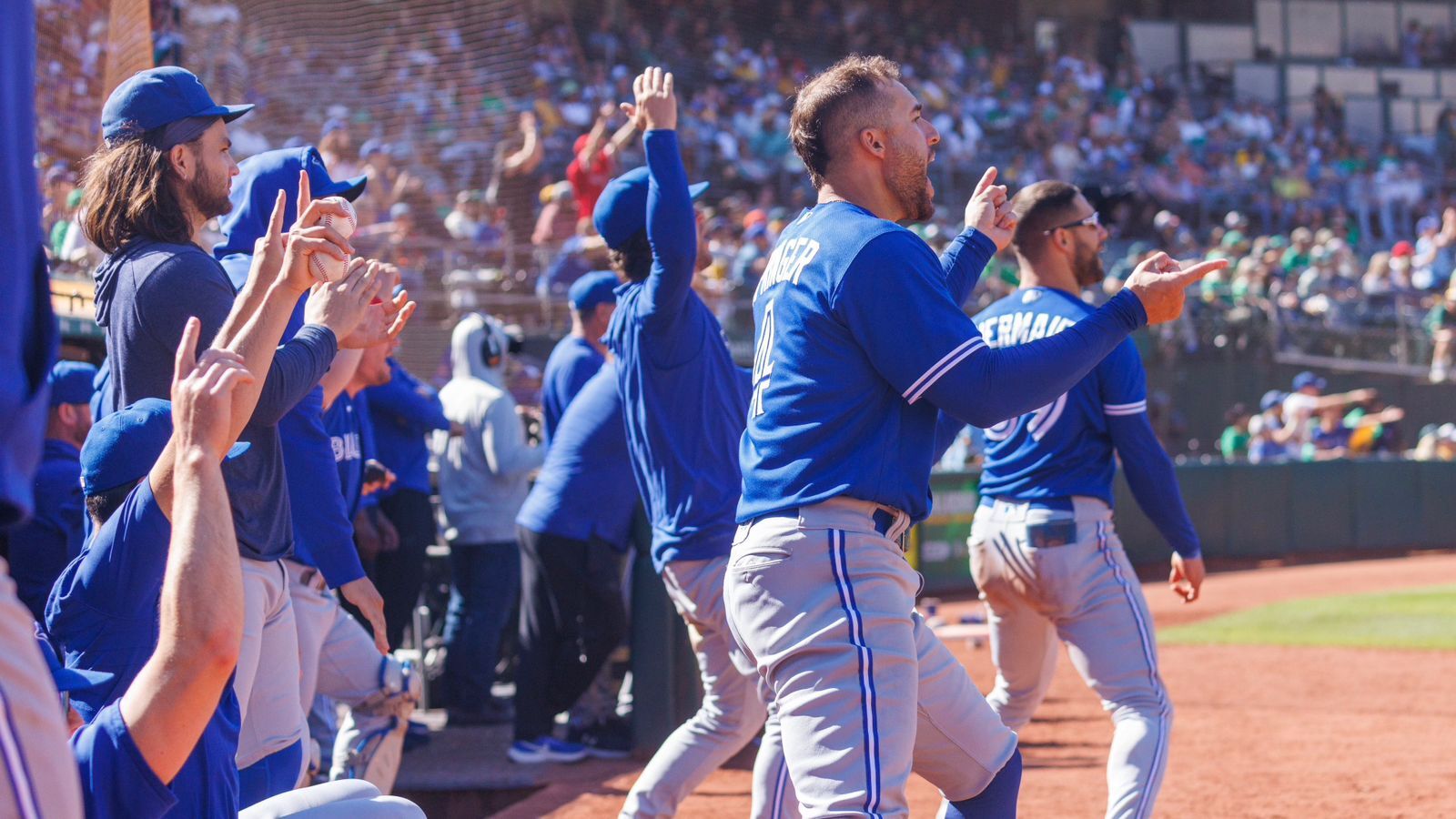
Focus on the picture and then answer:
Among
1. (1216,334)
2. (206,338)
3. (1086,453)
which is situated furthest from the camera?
(1216,334)

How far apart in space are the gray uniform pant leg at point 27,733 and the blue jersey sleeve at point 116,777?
0.40 metres

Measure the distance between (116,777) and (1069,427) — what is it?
305 centimetres

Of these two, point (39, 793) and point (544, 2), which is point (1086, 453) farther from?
point (544, 2)

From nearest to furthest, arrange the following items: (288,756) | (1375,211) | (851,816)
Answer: (851,816)
(288,756)
(1375,211)

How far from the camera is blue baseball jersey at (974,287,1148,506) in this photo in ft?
14.6

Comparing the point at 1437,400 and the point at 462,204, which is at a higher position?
the point at 462,204

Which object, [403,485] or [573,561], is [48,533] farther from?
[403,485]

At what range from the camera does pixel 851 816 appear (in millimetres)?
2820

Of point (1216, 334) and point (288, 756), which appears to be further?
point (1216, 334)

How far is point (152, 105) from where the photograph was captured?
11.0 feet

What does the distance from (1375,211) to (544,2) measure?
48.3 feet

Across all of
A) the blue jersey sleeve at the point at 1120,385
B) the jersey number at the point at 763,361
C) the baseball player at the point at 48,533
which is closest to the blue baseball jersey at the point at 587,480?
the baseball player at the point at 48,533

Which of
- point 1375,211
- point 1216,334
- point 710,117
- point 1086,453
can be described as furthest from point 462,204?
point 1375,211

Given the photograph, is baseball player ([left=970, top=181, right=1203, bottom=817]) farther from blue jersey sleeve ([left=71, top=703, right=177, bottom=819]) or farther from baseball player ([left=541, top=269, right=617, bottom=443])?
blue jersey sleeve ([left=71, top=703, right=177, bottom=819])
